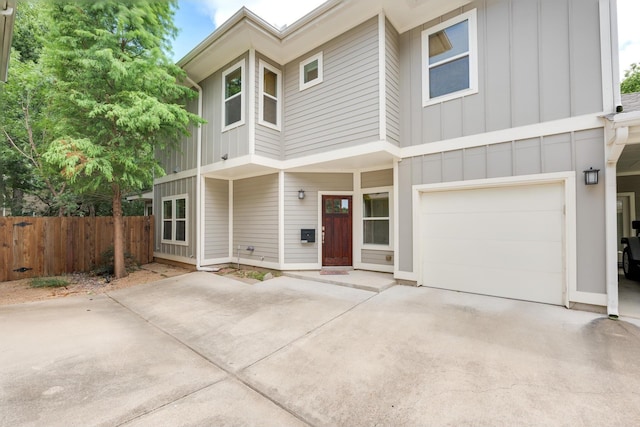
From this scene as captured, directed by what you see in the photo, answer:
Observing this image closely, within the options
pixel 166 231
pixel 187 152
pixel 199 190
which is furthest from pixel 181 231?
pixel 187 152

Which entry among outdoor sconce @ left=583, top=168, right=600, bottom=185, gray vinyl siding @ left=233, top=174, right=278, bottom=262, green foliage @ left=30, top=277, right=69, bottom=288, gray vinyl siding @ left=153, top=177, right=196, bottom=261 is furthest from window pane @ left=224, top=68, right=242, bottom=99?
outdoor sconce @ left=583, top=168, right=600, bottom=185

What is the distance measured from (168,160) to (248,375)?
8.93 metres

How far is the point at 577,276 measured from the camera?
402 cm

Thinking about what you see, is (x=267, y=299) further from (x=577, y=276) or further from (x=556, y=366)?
(x=577, y=276)

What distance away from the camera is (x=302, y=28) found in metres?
5.88

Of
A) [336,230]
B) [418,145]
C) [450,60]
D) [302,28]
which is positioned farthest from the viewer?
[336,230]

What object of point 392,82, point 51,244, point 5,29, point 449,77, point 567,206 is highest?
point 392,82

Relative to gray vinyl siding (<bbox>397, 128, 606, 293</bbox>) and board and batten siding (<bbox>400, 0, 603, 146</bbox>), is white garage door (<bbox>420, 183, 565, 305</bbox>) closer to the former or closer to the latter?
gray vinyl siding (<bbox>397, 128, 606, 293</bbox>)

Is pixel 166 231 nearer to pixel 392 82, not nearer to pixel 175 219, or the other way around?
pixel 175 219

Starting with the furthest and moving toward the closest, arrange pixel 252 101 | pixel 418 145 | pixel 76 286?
pixel 252 101 → pixel 76 286 → pixel 418 145

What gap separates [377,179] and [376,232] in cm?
131

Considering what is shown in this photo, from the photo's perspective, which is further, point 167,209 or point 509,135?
point 167,209

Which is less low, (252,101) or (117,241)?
→ (252,101)

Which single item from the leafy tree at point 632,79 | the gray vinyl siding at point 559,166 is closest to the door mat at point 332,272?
the gray vinyl siding at point 559,166
